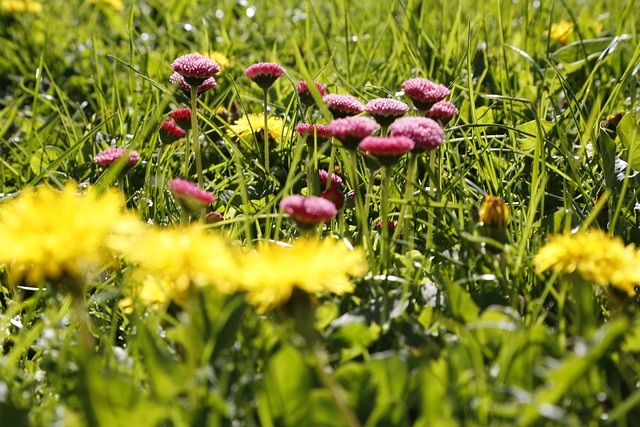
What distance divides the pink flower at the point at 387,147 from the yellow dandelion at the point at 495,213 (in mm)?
175

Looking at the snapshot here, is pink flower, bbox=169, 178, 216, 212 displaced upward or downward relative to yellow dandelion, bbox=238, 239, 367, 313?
downward

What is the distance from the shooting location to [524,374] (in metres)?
1.05

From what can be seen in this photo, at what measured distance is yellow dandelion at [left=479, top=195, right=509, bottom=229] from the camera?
135 cm

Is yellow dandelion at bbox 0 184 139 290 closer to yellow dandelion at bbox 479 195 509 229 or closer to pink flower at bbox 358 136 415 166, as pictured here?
pink flower at bbox 358 136 415 166

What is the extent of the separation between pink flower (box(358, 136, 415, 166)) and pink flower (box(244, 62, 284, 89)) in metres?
0.61

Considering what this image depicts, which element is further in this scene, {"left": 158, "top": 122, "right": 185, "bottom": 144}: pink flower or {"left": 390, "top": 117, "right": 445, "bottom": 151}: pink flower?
{"left": 158, "top": 122, "right": 185, "bottom": 144}: pink flower

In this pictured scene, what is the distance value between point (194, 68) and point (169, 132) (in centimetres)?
20

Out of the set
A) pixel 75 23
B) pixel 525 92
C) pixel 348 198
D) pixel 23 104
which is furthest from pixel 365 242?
pixel 75 23

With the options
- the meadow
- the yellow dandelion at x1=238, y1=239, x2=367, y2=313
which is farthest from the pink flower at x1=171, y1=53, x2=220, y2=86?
the yellow dandelion at x1=238, y1=239, x2=367, y2=313

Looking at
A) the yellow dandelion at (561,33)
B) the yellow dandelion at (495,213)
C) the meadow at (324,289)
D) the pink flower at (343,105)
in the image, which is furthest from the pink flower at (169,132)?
the yellow dandelion at (561,33)

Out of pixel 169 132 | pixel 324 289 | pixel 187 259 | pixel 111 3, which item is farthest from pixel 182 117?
pixel 111 3

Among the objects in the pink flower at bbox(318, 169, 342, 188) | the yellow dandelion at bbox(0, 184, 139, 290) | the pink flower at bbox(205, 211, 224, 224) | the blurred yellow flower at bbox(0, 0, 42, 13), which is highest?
the yellow dandelion at bbox(0, 184, 139, 290)

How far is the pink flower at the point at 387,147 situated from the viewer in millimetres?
1322

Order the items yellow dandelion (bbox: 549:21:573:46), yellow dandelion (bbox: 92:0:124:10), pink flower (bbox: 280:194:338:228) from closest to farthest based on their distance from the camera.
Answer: pink flower (bbox: 280:194:338:228) < yellow dandelion (bbox: 549:21:573:46) < yellow dandelion (bbox: 92:0:124:10)
